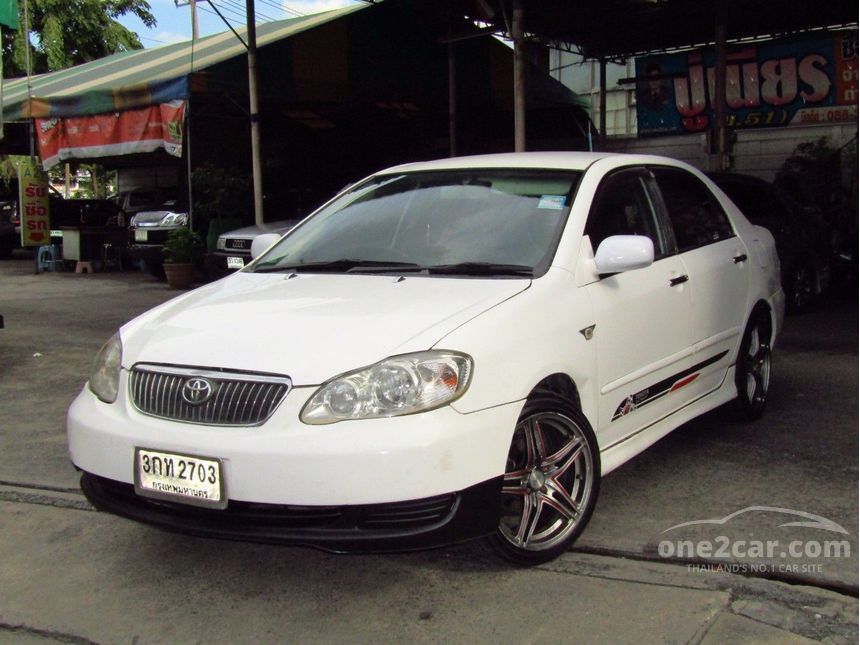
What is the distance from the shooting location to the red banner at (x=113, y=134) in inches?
564

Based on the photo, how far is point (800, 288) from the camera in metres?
9.70

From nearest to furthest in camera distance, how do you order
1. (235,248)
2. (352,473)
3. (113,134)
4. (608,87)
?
(352,473) → (235,248) → (113,134) → (608,87)

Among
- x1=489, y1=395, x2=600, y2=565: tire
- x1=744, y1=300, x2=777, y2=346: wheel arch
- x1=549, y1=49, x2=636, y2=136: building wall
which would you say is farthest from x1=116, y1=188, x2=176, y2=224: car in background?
x1=489, y1=395, x2=600, y2=565: tire

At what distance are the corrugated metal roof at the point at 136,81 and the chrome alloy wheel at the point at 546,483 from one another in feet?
38.2

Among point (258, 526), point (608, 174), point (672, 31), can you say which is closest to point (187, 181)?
point (672, 31)

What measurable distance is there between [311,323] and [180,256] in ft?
35.5

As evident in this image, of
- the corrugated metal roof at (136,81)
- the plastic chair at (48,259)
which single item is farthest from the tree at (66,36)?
the plastic chair at (48,259)

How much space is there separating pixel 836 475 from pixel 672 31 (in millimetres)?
14317

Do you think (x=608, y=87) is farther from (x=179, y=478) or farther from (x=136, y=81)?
(x=179, y=478)

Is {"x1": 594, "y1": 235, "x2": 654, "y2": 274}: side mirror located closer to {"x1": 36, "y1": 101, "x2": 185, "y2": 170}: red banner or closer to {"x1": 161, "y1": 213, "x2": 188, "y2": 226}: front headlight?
{"x1": 36, "y1": 101, "x2": 185, "y2": 170}: red banner

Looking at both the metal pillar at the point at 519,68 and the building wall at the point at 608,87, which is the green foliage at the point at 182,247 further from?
the building wall at the point at 608,87

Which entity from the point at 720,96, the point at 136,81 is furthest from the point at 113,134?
the point at 720,96

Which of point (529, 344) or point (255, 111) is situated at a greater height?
point (255, 111)

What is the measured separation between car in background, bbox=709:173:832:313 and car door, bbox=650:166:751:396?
3933 mm
